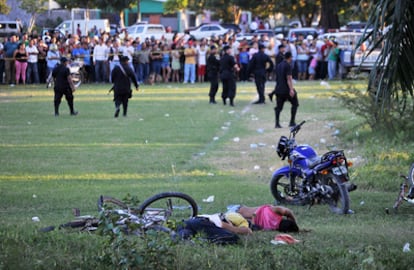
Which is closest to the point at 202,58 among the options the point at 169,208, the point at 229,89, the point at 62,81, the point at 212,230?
the point at 229,89

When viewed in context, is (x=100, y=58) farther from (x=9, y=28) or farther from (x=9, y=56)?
(x=9, y=28)

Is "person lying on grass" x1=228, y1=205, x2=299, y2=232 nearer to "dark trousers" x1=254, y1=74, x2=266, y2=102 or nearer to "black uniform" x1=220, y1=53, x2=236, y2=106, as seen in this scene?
"black uniform" x1=220, y1=53, x2=236, y2=106

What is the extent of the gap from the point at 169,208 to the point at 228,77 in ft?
61.3

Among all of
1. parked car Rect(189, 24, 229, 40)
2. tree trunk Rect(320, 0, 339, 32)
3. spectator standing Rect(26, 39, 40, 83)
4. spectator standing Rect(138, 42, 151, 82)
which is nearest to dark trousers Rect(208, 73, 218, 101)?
spectator standing Rect(138, 42, 151, 82)

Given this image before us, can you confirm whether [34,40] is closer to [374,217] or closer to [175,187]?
[175,187]

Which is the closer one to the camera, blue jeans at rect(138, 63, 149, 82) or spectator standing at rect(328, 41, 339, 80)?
spectator standing at rect(328, 41, 339, 80)

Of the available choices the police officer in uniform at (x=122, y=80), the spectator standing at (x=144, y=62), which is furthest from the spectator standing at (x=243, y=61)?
the police officer in uniform at (x=122, y=80)

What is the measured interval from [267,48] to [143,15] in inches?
1578

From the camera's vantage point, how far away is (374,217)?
1089cm

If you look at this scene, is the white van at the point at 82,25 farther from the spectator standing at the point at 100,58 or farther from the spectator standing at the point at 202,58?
the spectator standing at the point at 202,58

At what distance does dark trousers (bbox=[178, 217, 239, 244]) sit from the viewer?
8.06 meters

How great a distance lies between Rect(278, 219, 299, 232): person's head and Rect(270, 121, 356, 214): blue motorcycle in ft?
6.14

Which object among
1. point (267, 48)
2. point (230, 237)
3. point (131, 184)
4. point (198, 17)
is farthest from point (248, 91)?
point (198, 17)

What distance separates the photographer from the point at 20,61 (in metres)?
35.8
